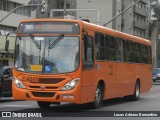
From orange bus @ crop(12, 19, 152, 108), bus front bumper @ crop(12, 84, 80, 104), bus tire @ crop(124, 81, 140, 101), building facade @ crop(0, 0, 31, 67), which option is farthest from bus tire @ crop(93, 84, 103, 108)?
building facade @ crop(0, 0, 31, 67)

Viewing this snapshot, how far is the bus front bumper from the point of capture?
1502 centimetres

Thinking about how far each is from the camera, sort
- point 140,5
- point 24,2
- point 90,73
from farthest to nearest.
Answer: point 140,5 < point 24,2 < point 90,73

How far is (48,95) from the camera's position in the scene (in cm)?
1523

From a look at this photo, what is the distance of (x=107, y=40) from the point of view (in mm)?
18438

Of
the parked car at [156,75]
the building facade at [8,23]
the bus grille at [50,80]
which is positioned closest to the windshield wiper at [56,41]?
the bus grille at [50,80]

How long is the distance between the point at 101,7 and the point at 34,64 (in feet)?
195

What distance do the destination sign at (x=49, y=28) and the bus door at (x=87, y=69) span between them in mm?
507

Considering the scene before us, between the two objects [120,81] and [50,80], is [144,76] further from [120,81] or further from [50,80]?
[50,80]

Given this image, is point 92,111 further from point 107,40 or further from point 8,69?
point 8,69

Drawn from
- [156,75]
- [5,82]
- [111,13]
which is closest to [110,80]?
[5,82]

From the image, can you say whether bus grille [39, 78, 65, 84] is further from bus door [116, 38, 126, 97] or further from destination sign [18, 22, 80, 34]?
bus door [116, 38, 126, 97]

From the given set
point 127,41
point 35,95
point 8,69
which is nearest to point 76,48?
point 35,95

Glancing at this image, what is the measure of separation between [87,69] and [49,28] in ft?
6.26

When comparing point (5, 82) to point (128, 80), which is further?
point (5, 82)
